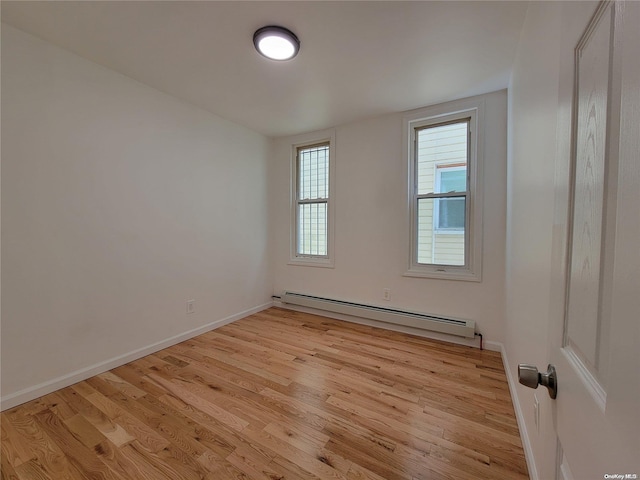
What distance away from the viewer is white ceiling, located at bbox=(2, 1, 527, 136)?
1611 mm

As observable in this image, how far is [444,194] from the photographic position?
9.39ft

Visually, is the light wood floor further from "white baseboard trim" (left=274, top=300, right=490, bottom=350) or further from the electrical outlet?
the electrical outlet

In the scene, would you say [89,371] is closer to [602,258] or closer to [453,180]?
[602,258]

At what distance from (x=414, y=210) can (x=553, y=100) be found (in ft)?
6.61

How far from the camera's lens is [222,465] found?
1.33m

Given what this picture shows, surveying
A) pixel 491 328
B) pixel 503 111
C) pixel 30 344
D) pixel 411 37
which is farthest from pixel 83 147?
pixel 491 328

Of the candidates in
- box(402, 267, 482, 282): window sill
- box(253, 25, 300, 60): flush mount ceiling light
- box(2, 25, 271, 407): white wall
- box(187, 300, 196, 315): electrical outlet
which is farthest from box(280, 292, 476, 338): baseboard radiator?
box(253, 25, 300, 60): flush mount ceiling light

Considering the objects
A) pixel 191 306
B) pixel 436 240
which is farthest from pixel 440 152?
pixel 191 306

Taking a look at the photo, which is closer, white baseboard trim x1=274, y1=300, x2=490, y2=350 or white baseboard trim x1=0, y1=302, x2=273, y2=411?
white baseboard trim x1=0, y1=302, x2=273, y2=411

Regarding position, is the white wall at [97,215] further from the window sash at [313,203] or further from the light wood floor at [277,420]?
the window sash at [313,203]

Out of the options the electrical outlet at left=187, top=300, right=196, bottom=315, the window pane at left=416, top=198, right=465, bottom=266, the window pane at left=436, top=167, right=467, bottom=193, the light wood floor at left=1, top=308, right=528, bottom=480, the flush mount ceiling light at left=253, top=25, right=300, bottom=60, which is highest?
the flush mount ceiling light at left=253, top=25, right=300, bottom=60

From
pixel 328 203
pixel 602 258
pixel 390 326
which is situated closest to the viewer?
pixel 602 258

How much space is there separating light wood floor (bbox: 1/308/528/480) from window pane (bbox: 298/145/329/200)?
216 centimetres

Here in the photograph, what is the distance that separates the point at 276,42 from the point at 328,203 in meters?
1.99
